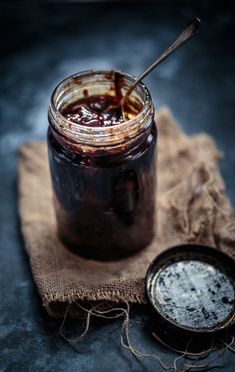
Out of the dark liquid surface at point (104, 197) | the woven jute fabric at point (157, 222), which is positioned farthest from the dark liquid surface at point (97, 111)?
the woven jute fabric at point (157, 222)

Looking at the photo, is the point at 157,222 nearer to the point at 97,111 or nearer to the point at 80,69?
the point at 97,111

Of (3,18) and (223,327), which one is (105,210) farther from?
(3,18)

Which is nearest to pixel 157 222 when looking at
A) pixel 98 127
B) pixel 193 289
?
pixel 193 289

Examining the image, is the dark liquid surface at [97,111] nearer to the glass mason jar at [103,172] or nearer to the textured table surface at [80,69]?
the glass mason jar at [103,172]

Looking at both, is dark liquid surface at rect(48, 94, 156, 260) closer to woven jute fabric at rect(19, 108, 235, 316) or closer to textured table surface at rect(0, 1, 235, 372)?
woven jute fabric at rect(19, 108, 235, 316)

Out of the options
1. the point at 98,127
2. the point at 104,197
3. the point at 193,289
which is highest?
the point at 98,127

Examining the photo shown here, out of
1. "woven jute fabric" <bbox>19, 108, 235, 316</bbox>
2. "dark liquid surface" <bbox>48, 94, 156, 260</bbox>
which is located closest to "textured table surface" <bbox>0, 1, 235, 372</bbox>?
"woven jute fabric" <bbox>19, 108, 235, 316</bbox>
